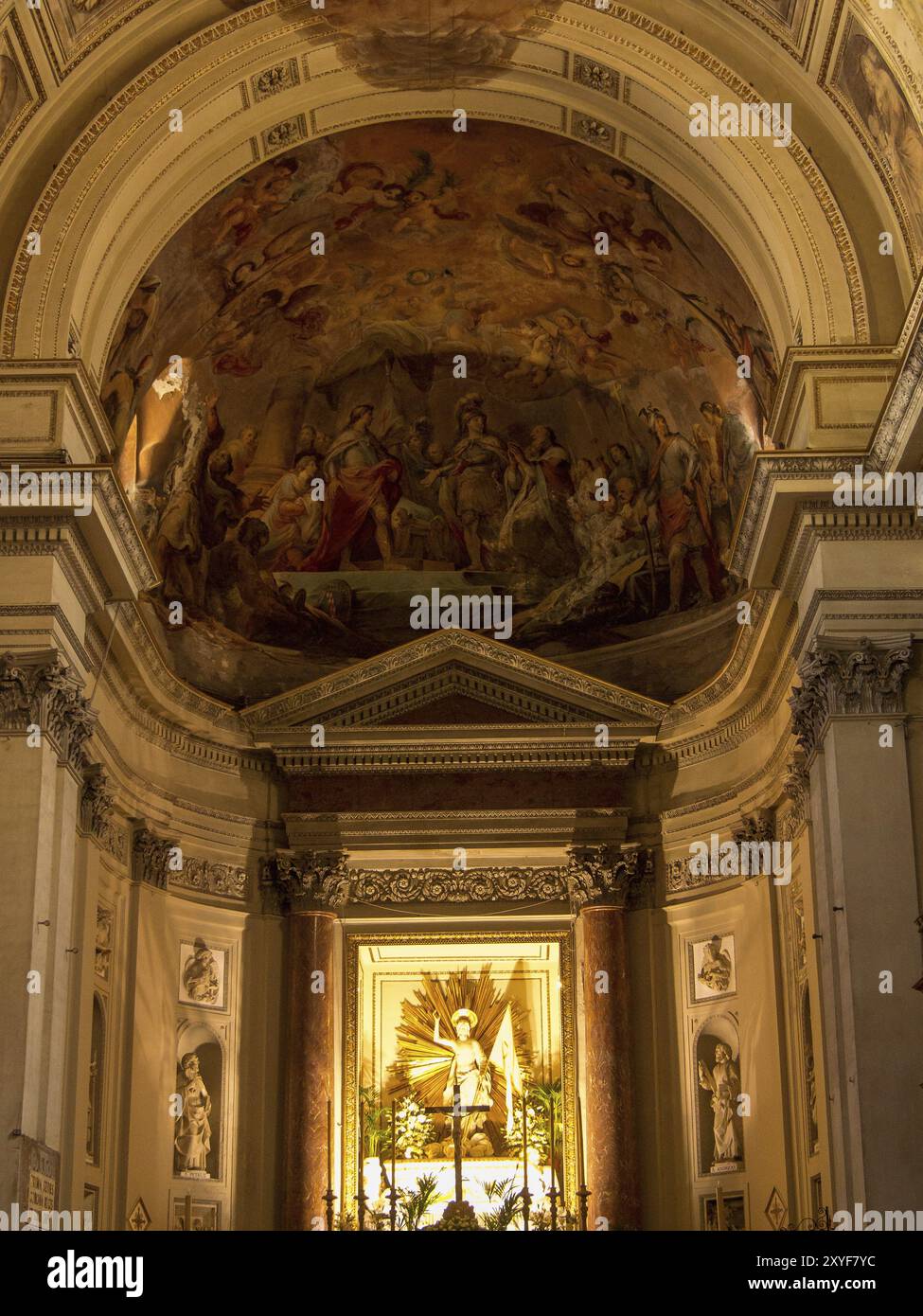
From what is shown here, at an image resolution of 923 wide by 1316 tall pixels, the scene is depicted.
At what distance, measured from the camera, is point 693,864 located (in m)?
23.6

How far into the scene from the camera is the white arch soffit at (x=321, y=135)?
19.8m

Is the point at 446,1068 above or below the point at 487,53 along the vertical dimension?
below

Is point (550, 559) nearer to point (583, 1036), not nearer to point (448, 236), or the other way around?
point (448, 236)

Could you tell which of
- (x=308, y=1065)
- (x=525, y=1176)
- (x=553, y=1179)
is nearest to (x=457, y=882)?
(x=308, y=1065)

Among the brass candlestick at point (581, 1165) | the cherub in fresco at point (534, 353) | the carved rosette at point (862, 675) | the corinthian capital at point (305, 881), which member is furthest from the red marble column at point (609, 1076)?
the cherub in fresco at point (534, 353)

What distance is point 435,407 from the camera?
26.4 meters

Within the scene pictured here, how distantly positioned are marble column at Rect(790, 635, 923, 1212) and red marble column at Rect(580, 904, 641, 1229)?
473cm

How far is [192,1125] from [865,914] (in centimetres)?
976

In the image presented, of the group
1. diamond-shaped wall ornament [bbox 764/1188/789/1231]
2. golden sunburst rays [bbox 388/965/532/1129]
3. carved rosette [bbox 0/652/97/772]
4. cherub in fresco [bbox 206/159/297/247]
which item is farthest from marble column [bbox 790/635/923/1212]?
cherub in fresco [bbox 206/159/297/247]

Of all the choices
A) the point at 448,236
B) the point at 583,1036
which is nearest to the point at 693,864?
the point at 583,1036

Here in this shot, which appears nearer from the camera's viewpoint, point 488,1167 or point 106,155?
point 106,155

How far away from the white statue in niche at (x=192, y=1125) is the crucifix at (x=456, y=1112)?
2906 millimetres
